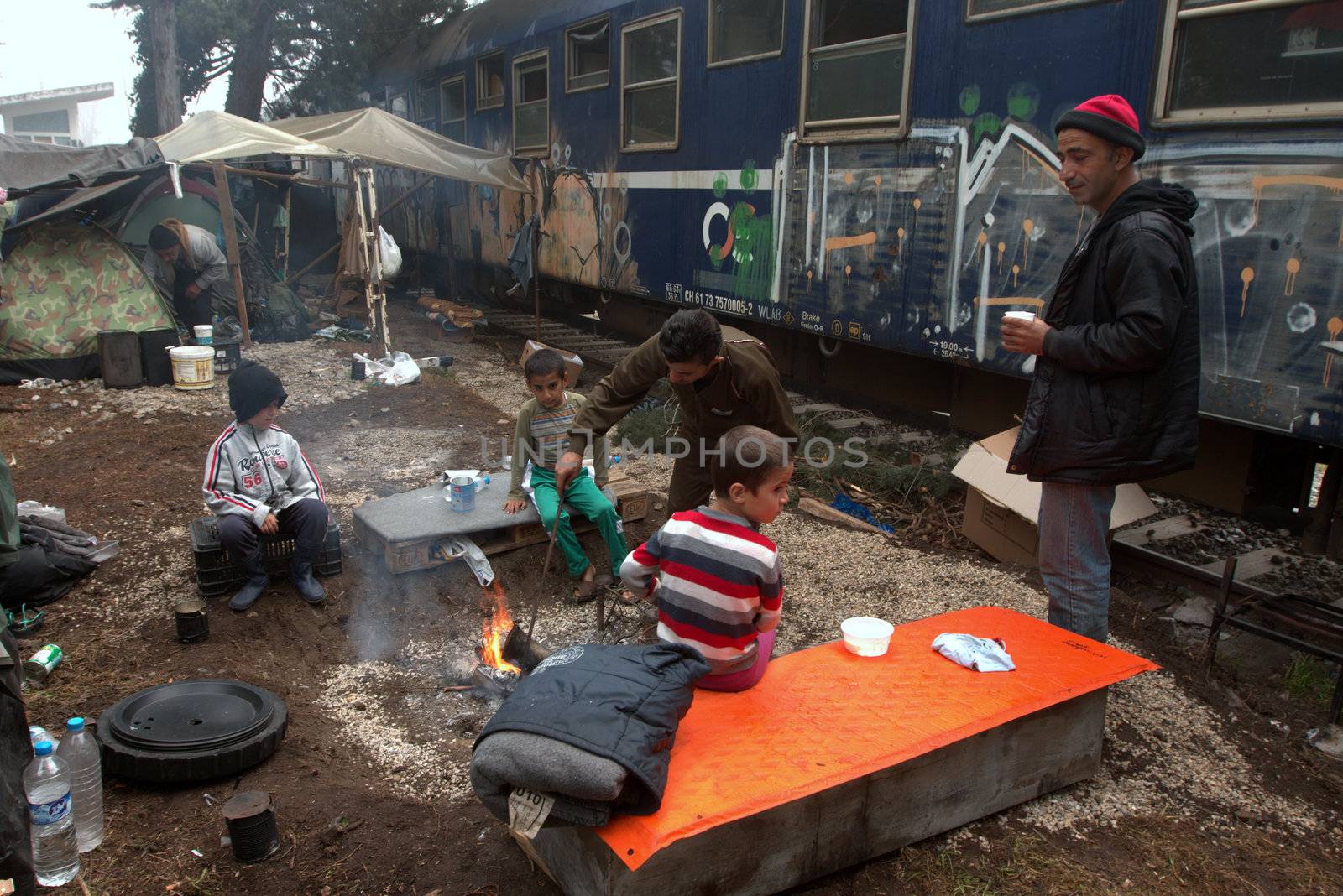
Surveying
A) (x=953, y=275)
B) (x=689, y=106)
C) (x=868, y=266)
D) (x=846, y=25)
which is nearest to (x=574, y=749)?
(x=953, y=275)

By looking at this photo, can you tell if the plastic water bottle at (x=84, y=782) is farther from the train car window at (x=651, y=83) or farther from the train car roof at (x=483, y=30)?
the train car roof at (x=483, y=30)

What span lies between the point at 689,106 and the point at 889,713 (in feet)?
21.6

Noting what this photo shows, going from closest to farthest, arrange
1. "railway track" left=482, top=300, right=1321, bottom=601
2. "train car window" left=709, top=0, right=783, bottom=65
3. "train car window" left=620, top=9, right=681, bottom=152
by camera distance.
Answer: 1. "railway track" left=482, top=300, right=1321, bottom=601
2. "train car window" left=709, top=0, right=783, bottom=65
3. "train car window" left=620, top=9, right=681, bottom=152

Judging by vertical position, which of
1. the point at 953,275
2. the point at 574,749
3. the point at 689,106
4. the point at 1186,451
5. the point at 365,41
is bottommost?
the point at 574,749

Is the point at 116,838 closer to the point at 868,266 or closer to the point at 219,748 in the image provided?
Answer: the point at 219,748

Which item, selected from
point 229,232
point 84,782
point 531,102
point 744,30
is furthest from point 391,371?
point 84,782

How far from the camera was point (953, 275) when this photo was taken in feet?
18.5

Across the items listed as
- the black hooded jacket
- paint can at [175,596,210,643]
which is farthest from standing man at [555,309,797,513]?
paint can at [175,596,210,643]

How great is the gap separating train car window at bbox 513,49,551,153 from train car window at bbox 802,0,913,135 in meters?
5.04

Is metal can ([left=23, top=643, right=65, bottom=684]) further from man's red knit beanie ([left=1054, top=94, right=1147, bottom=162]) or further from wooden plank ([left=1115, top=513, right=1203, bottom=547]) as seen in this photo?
wooden plank ([left=1115, top=513, right=1203, bottom=547])

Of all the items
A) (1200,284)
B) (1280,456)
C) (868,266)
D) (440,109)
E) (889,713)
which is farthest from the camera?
(440,109)

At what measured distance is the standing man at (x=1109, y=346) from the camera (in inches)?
111

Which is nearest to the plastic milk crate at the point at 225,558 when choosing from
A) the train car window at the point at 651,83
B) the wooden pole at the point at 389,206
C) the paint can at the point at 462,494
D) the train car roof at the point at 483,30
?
the paint can at the point at 462,494

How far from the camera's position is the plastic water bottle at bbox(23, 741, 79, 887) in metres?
2.41
